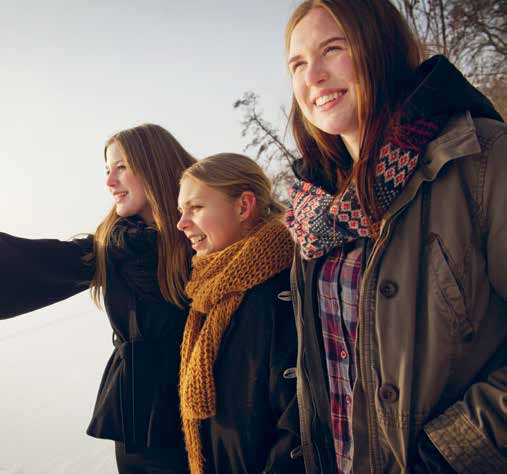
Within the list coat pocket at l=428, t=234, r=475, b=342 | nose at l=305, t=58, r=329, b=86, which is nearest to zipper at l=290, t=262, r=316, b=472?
coat pocket at l=428, t=234, r=475, b=342

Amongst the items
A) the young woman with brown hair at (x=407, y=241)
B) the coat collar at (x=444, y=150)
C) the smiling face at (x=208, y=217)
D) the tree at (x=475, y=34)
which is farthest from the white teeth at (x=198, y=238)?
the tree at (x=475, y=34)

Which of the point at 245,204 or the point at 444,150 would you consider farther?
the point at 245,204

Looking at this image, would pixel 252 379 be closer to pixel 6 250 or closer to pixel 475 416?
pixel 475 416

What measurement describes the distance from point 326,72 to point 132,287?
129 centimetres

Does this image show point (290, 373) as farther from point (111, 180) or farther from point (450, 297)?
point (111, 180)

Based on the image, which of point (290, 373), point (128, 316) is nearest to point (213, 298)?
point (290, 373)

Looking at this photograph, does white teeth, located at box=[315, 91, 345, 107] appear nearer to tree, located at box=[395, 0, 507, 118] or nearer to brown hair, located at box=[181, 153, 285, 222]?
brown hair, located at box=[181, 153, 285, 222]

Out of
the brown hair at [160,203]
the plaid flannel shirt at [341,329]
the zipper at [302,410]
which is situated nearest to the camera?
the plaid flannel shirt at [341,329]

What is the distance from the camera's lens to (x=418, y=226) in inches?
39.2

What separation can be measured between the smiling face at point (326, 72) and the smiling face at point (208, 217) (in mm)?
665

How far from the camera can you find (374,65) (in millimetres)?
1079

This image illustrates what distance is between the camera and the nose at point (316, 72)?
44.5 inches

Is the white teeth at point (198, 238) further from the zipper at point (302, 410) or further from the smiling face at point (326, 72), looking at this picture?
the smiling face at point (326, 72)

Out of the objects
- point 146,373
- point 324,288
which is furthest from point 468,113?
point 146,373
